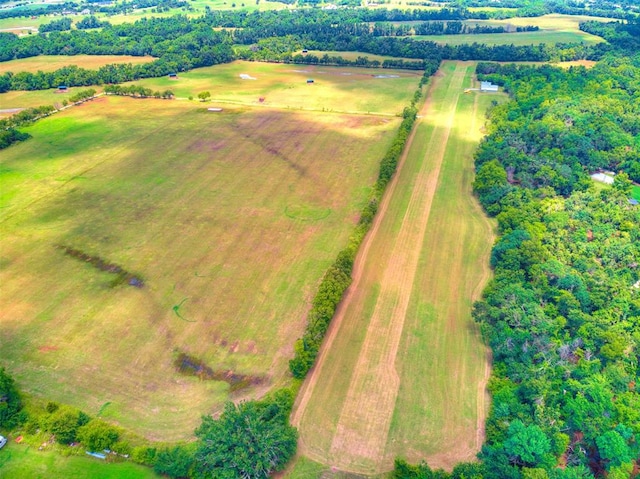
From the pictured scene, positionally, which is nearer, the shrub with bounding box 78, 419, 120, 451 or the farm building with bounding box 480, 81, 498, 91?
the shrub with bounding box 78, 419, 120, 451

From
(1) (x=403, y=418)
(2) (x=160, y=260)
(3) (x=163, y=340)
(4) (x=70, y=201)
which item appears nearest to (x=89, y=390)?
(3) (x=163, y=340)

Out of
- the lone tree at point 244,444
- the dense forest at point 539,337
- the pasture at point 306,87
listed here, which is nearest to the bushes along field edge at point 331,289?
the dense forest at point 539,337

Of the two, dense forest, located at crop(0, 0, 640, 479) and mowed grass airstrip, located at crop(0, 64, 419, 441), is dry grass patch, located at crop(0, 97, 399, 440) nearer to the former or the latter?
mowed grass airstrip, located at crop(0, 64, 419, 441)

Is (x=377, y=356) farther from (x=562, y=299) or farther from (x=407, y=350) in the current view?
(x=562, y=299)

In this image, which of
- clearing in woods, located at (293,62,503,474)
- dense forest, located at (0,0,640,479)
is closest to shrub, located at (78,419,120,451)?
dense forest, located at (0,0,640,479)

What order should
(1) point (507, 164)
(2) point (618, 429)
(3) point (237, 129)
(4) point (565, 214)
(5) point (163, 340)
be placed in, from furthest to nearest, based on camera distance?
(3) point (237, 129) < (1) point (507, 164) < (4) point (565, 214) < (5) point (163, 340) < (2) point (618, 429)

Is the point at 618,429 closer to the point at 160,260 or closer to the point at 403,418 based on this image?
the point at 403,418
